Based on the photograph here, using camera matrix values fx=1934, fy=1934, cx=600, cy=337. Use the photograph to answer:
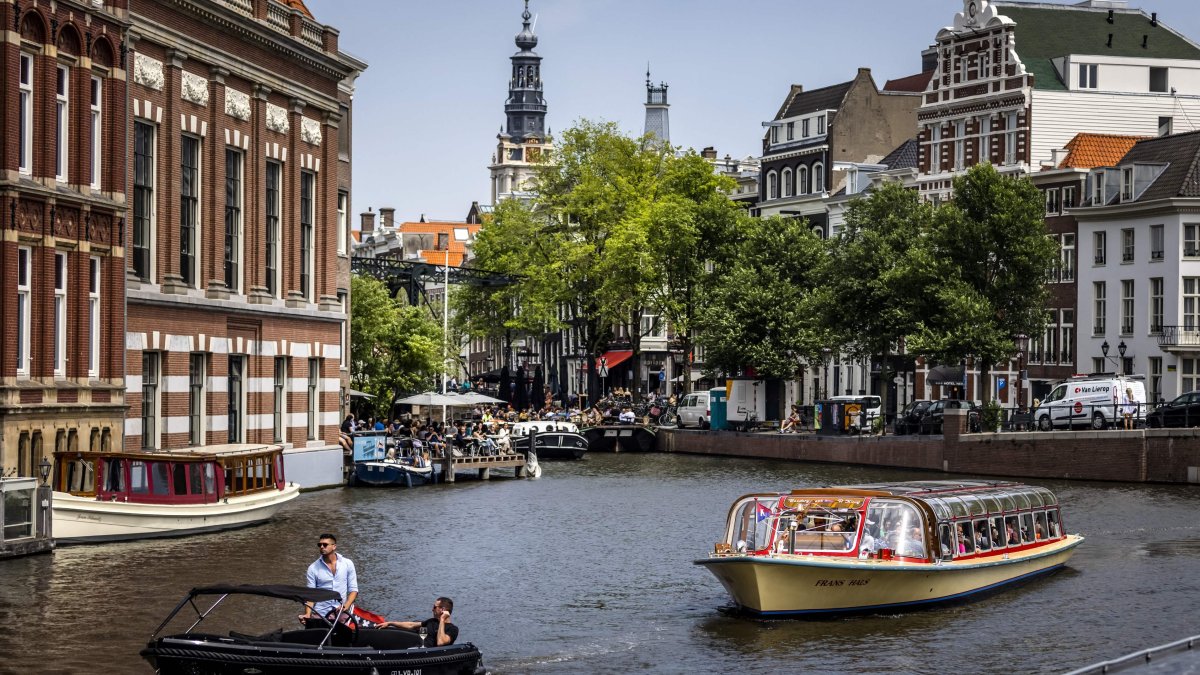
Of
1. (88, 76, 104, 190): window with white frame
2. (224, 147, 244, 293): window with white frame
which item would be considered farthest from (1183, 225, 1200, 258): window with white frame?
(88, 76, 104, 190): window with white frame

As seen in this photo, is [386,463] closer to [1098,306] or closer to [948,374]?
[948,374]

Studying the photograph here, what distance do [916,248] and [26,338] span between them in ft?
162

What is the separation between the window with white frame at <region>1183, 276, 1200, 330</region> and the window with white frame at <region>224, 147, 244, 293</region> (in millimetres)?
47830

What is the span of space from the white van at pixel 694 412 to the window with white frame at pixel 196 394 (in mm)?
50082

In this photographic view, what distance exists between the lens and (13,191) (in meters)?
45.9

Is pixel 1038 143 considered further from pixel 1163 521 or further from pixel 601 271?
pixel 1163 521

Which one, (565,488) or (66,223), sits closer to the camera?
(66,223)

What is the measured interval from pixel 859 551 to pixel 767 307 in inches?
2580

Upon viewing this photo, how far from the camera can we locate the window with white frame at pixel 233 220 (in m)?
61.3

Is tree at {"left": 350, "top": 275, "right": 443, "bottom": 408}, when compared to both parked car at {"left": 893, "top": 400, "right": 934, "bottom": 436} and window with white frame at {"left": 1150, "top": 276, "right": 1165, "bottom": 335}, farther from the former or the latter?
window with white frame at {"left": 1150, "top": 276, "right": 1165, "bottom": 335}

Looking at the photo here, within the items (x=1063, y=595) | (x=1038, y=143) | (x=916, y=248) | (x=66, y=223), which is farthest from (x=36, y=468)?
(x=1038, y=143)

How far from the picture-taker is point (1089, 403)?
77500mm

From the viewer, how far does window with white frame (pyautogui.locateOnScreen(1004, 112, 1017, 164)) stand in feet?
340

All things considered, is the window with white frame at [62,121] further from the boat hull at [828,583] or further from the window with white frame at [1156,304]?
the window with white frame at [1156,304]
